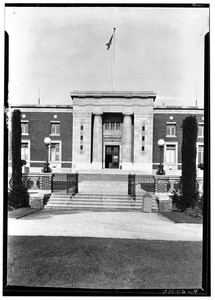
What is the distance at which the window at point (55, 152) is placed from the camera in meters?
28.4

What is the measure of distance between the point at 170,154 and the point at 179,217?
18789 millimetres

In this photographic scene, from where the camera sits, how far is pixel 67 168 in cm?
2836

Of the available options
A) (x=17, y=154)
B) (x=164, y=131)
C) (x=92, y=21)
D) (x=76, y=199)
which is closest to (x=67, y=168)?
(x=164, y=131)

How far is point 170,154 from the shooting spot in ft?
92.9

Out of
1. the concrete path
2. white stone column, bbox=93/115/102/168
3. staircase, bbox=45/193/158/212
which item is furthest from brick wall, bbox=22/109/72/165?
the concrete path

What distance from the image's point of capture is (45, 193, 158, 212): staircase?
1113 centimetres

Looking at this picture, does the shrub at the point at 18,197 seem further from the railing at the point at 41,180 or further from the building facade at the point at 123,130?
the building facade at the point at 123,130

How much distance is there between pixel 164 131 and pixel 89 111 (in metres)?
8.91

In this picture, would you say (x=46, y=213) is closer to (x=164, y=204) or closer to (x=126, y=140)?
(x=164, y=204)

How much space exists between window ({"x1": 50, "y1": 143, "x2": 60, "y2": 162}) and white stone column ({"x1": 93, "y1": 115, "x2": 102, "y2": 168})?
4131mm

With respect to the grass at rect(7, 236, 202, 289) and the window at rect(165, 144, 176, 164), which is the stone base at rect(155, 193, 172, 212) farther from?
the window at rect(165, 144, 176, 164)

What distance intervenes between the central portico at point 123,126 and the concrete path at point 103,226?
18.2 metres

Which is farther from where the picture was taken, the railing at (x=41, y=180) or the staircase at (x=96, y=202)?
the railing at (x=41, y=180)

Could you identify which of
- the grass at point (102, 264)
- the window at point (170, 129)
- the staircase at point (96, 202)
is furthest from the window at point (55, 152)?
the grass at point (102, 264)
